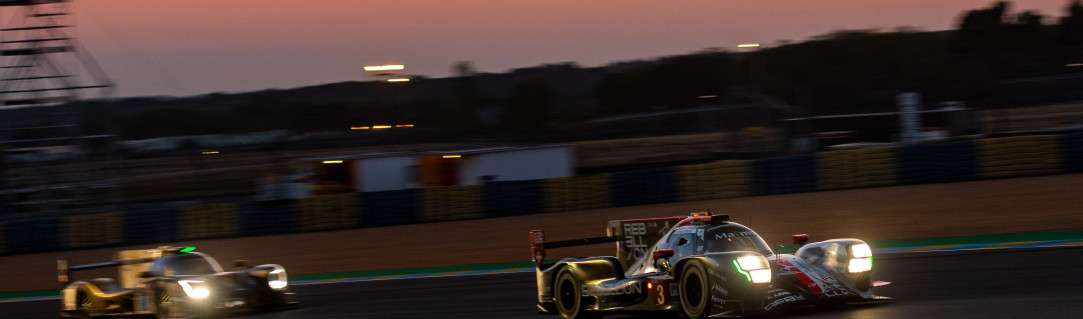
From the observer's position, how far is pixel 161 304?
1330 cm

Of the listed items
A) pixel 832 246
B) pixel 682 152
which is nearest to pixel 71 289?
pixel 832 246

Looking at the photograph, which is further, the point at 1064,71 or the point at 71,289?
the point at 1064,71

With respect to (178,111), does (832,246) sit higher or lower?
lower

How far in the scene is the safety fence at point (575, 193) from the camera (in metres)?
24.3

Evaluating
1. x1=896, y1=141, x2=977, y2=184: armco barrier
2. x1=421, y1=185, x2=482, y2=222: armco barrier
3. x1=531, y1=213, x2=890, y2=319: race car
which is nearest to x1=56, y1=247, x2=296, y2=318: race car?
x1=531, y1=213, x2=890, y2=319: race car

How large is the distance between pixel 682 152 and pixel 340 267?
16.5 m

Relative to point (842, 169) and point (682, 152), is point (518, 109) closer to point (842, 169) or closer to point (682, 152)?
point (682, 152)

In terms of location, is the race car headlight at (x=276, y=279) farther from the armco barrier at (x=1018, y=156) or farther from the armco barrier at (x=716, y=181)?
the armco barrier at (x=1018, y=156)

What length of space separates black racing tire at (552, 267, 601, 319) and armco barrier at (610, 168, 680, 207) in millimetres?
16128

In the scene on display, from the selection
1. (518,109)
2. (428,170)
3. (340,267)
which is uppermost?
(518,109)

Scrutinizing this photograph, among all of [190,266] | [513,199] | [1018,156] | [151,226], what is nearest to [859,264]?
[190,266]

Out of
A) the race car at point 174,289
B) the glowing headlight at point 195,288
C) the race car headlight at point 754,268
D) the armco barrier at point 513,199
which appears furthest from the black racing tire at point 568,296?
the armco barrier at point 513,199

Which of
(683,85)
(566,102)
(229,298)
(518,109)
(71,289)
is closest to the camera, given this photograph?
(229,298)

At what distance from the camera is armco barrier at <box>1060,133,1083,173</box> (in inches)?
927
